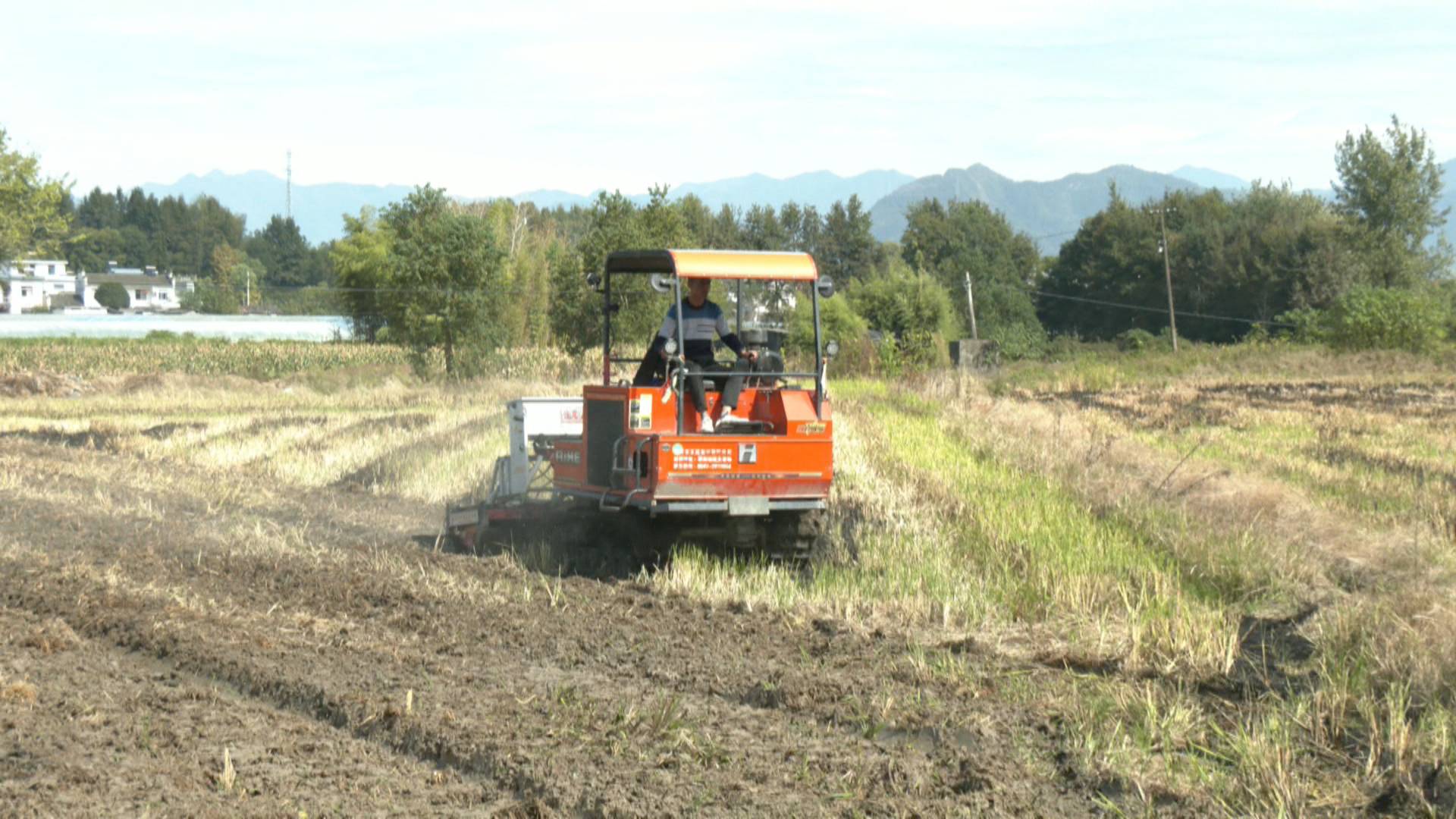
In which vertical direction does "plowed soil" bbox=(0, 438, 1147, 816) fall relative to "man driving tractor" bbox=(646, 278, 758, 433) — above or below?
below

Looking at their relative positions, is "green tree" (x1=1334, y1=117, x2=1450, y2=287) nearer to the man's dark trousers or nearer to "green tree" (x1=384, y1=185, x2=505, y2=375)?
"green tree" (x1=384, y1=185, x2=505, y2=375)

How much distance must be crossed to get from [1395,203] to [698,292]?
68.5 metres

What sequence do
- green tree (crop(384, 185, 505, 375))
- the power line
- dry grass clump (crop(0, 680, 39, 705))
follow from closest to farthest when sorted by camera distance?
dry grass clump (crop(0, 680, 39, 705)) < green tree (crop(384, 185, 505, 375)) < the power line

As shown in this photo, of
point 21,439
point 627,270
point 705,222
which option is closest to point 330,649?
point 627,270

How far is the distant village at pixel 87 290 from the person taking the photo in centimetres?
12619

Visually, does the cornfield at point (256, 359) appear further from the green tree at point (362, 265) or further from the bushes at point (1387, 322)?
the bushes at point (1387, 322)

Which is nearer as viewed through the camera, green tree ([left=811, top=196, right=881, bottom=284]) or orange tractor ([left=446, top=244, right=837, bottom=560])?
orange tractor ([left=446, top=244, right=837, bottom=560])

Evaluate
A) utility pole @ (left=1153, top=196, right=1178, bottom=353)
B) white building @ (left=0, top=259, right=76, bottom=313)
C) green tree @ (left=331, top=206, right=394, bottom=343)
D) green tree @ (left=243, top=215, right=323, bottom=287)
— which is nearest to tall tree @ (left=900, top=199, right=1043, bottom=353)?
utility pole @ (left=1153, top=196, right=1178, bottom=353)

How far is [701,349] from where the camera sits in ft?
37.8

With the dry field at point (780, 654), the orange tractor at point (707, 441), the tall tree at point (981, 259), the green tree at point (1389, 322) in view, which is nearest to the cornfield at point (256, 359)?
the dry field at point (780, 654)

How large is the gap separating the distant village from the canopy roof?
387ft

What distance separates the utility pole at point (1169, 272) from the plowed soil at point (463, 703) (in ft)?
188

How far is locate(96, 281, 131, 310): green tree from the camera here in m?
125

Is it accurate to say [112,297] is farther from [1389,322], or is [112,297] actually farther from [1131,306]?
[1389,322]
